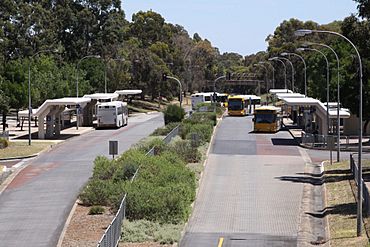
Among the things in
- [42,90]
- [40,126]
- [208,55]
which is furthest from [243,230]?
[208,55]

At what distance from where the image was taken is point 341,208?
30.0 metres

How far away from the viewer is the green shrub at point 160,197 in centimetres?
2561

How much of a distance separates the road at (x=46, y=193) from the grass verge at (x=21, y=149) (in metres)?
1.00

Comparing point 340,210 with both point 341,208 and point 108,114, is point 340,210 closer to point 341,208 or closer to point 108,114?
point 341,208

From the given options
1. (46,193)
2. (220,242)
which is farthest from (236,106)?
(220,242)

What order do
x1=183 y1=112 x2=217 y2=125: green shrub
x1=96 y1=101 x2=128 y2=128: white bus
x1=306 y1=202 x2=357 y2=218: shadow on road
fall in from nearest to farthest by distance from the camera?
x1=306 y1=202 x2=357 y2=218: shadow on road → x1=183 y1=112 x2=217 y2=125: green shrub → x1=96 y1=101 x2=128 y2=128: white bus

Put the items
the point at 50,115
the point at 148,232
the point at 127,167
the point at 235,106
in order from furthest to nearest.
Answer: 1. the point at 235,106
2. the point at 50,115
3. the point at 127,167
4. the point at 148,232

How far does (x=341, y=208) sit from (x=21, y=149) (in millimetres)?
28776

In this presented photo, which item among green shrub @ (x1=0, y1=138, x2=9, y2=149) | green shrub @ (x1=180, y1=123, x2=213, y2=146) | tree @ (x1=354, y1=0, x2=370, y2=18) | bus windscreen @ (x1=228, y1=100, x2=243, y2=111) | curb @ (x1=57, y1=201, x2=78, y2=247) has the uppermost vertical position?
tree @ (x1=354, y1=0, x2=370, y2=18)

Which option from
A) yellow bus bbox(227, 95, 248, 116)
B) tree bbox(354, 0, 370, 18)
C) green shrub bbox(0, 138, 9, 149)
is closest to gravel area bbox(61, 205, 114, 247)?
tree bbox(354, 0, 370, 18)

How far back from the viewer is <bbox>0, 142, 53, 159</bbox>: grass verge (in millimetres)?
50669

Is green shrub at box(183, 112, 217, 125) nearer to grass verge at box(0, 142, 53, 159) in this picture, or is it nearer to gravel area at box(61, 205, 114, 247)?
grass verge at box(0, 142, 53, 159)

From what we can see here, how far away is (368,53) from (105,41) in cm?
7667

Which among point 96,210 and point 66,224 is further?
point 96,210
